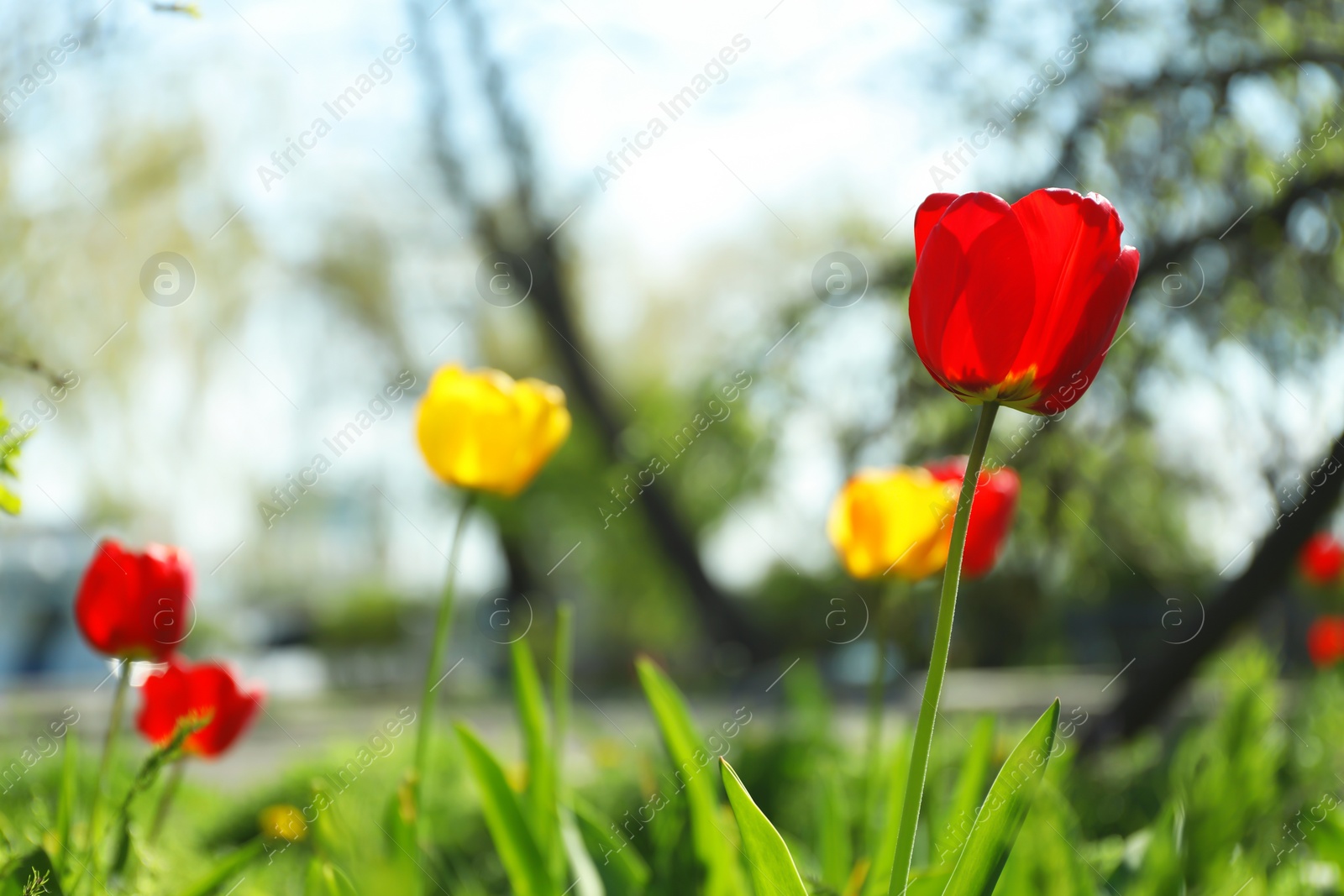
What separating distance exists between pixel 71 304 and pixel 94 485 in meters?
2.25

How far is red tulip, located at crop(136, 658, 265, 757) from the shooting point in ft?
6.16

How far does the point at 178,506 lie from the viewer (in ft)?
31.0

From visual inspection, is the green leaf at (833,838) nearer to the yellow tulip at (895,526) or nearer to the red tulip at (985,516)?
the yellow tulip at (895,526)

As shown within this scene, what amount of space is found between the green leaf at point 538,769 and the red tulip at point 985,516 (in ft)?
3.23

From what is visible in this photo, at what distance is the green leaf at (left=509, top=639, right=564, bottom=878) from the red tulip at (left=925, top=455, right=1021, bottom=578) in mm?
985

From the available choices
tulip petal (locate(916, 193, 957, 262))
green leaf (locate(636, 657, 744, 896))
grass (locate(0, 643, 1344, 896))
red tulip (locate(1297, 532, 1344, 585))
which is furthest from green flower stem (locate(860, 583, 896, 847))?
red tulip (locate(1297, 532, 1344, 585))

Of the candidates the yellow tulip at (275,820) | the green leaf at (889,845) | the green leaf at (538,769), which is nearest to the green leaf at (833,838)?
the green leaf at (889,845)

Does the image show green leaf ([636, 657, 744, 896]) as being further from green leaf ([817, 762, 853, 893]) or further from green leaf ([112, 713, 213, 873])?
green leaf ([112, 713, 213, 873])

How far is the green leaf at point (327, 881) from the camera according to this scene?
1.22m

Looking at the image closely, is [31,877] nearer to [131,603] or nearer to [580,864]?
[131,603]

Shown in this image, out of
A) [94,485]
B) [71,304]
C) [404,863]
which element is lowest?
[94,485]

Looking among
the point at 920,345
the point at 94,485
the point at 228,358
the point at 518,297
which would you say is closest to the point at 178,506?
the point at 94,485

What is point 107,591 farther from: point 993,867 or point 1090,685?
point 1090,685

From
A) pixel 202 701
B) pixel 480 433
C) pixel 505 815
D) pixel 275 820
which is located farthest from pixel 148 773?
pixel 275 820
